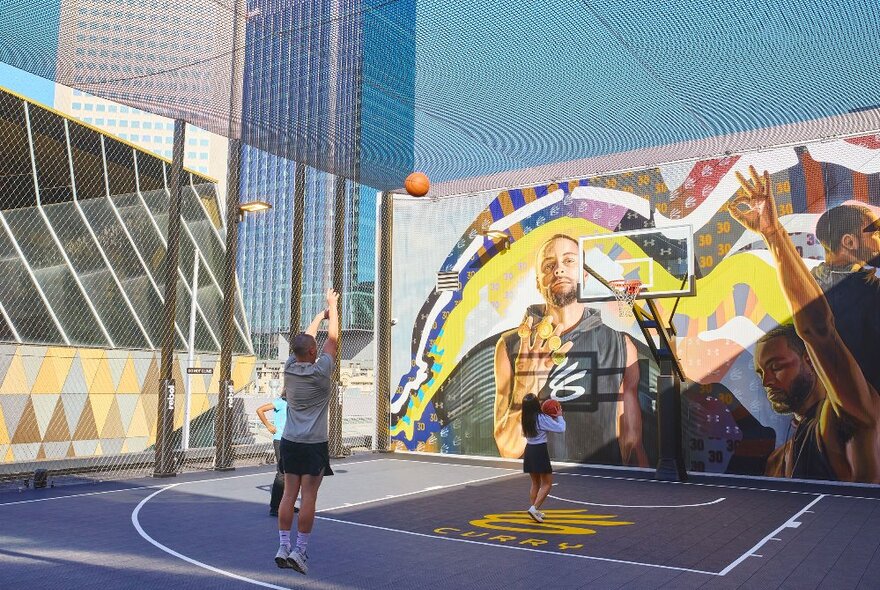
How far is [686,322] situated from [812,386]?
7.80ft

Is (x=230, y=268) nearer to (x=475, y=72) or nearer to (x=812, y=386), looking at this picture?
(x=475, y=72)

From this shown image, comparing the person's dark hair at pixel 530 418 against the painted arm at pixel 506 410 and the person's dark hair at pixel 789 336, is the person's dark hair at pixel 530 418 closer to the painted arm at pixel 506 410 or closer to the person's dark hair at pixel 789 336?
the person's dark hair at pixel 789 336

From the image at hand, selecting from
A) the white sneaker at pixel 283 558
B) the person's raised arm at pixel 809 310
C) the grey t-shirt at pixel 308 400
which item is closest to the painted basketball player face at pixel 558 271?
the person's raised arm at pixel 809 310

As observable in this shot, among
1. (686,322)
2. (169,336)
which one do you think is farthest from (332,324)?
(686,322)

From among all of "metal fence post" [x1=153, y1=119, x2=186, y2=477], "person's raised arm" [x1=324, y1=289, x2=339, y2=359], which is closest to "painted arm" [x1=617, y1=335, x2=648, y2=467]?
"metal fence post" [x1=153, y1=119, x2=186, y2=477]

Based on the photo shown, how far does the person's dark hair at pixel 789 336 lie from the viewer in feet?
41.3

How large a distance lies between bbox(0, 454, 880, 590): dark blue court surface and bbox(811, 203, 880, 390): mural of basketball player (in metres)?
2.36

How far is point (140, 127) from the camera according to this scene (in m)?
126

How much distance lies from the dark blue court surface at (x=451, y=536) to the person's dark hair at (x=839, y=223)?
13.6 feet

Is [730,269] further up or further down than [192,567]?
further up

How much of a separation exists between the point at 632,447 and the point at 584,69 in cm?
720

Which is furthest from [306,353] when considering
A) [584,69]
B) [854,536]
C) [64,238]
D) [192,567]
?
[64,238]

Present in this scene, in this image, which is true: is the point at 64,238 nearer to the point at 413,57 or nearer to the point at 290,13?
the point at 290,13

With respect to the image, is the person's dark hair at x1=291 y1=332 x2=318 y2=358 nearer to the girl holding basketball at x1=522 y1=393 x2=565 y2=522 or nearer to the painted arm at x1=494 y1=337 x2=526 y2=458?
the girl holding basketball at x1=522 y1=393 x2=565 y2=522
